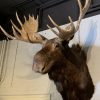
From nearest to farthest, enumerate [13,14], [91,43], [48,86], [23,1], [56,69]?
[56,69]
[91,43]
[48,86]
[23,1]
[13,14]

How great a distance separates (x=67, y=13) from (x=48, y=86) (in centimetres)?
74

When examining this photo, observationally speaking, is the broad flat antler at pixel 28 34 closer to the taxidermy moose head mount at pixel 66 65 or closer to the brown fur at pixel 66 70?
the taxidermy moose head mount at pixel 66 65

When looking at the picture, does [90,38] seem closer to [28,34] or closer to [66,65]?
[66,65]

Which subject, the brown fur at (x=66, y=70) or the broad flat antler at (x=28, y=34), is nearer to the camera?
the brown fur at (x=66, y=70)

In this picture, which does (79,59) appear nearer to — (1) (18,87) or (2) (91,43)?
(2) (91,43)

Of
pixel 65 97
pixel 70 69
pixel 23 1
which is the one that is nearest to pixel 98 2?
pixel 70 69

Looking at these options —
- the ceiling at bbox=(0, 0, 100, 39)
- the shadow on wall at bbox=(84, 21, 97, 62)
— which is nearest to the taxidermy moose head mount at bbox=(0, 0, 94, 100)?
the shadow on wall at bbox=(84, 21, 97, 62)

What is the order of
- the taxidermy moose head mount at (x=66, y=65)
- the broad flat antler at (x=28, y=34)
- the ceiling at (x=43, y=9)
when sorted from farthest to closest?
the ceiling at (x=43, y=9)
the broad flat antler at (x=28, y=34)
the taxidermy moose head mount at (x=66, y=65)

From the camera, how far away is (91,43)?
6.57ft

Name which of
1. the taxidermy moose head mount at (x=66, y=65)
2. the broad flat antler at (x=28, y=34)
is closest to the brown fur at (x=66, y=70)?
the taxidermy moose head mount at (x=66, y=65)

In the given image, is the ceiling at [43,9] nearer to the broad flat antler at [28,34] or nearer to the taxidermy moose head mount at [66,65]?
the broad flat antler at [28,34]

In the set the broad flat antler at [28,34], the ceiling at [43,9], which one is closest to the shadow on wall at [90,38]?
the ceiling at [43,9]

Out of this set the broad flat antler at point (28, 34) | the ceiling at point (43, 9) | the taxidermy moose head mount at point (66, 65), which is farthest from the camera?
the ceiling at point (43, 9)

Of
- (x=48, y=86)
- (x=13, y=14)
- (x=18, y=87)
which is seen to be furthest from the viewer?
(x=13, y=14)
